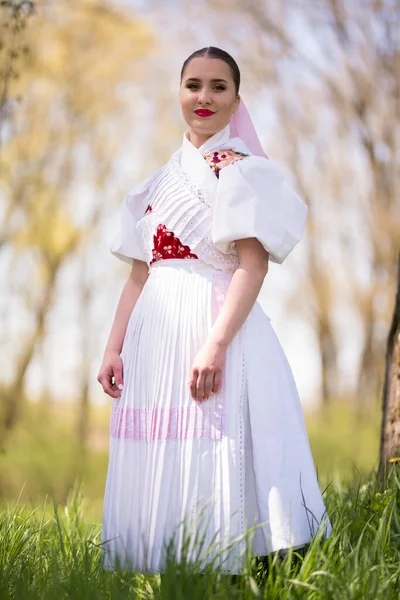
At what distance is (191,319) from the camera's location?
6.70 ft

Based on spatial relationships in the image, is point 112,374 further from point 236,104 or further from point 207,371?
point 236,104

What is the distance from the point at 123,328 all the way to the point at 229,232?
0.49 meters

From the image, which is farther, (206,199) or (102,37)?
(102,37)

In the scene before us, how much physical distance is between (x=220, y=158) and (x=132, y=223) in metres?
0.37

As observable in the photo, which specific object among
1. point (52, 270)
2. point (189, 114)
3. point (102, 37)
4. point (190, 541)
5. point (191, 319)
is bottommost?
point (190, 541)

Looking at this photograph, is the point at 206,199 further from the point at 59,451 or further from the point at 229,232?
the point at 59,451

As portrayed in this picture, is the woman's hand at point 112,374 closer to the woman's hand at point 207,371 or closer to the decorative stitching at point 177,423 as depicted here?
the decorative stitching at point 177,423

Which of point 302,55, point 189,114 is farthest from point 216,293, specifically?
point 302,55

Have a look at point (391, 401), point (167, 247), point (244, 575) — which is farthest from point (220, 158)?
point (391, 401)

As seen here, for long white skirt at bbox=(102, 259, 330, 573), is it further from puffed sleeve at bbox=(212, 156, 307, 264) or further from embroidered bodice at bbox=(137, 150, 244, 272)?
puffed sleeve at bbox=(212, 156, 307, 264)

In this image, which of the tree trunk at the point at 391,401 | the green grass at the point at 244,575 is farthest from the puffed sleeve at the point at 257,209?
the tree trunk at the point at 391,401

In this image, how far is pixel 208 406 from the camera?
1956 mm

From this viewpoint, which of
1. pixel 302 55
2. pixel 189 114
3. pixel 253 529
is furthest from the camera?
pixel 302 55

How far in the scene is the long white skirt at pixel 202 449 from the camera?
1.90 metres
